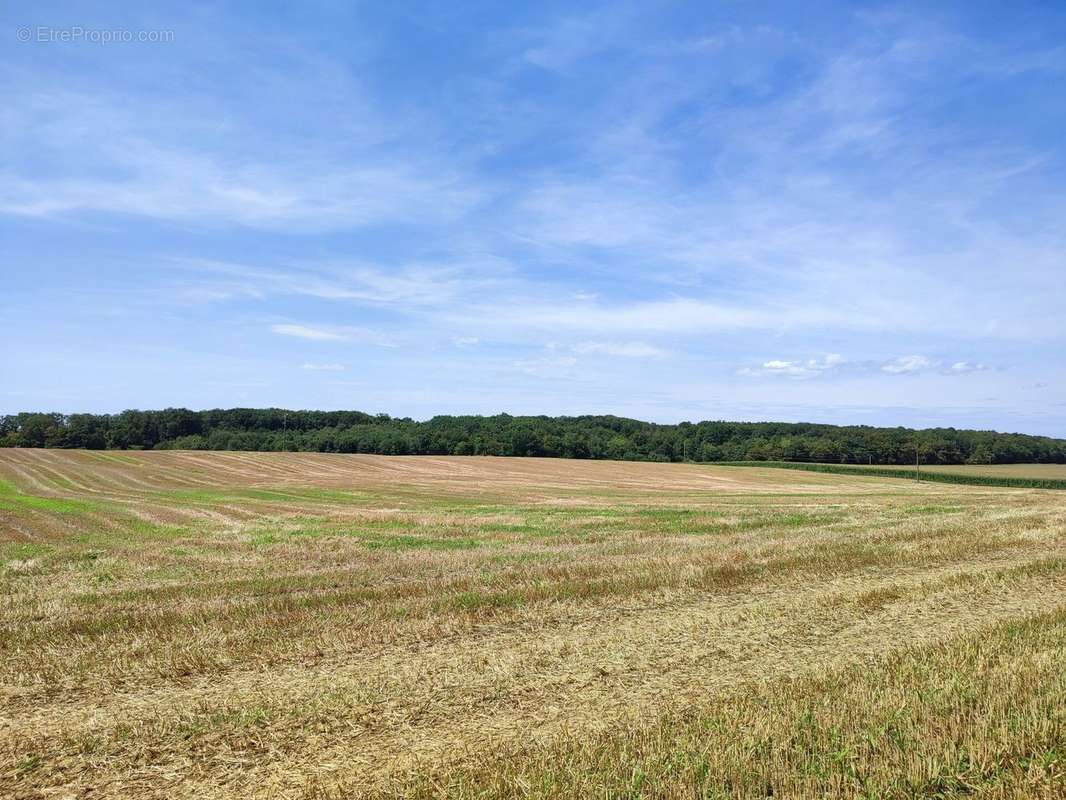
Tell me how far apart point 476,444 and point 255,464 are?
45.8m

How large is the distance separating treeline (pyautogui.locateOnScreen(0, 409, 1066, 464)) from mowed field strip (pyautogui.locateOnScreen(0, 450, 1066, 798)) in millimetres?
98640

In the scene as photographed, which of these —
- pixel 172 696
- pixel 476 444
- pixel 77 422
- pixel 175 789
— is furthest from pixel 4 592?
pixel 77 422

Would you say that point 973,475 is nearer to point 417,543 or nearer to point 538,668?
point 417,543

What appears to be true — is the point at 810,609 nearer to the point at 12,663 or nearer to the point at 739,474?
the point at 12,663

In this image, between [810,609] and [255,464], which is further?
[255,464]

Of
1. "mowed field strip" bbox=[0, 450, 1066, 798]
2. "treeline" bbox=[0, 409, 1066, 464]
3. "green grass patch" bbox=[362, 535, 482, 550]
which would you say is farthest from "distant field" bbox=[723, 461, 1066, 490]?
"green grass patch" bbox=[362, 535, 482, 550]

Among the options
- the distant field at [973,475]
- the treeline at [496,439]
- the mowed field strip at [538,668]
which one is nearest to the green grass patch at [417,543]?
the mowed field strip at [538,668]

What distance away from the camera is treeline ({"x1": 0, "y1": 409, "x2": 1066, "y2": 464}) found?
113062 millimetres

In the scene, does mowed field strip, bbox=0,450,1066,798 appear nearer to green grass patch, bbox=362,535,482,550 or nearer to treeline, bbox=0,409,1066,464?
green grass patch, bbox=362,535,482,550

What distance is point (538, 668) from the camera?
8906 mm

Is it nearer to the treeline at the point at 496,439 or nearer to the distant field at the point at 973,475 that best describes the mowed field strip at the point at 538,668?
the distant field at the point at 973,475

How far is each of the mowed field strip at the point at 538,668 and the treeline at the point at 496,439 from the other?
9864 cm

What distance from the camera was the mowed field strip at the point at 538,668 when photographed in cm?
602

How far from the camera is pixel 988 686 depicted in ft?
25.4
